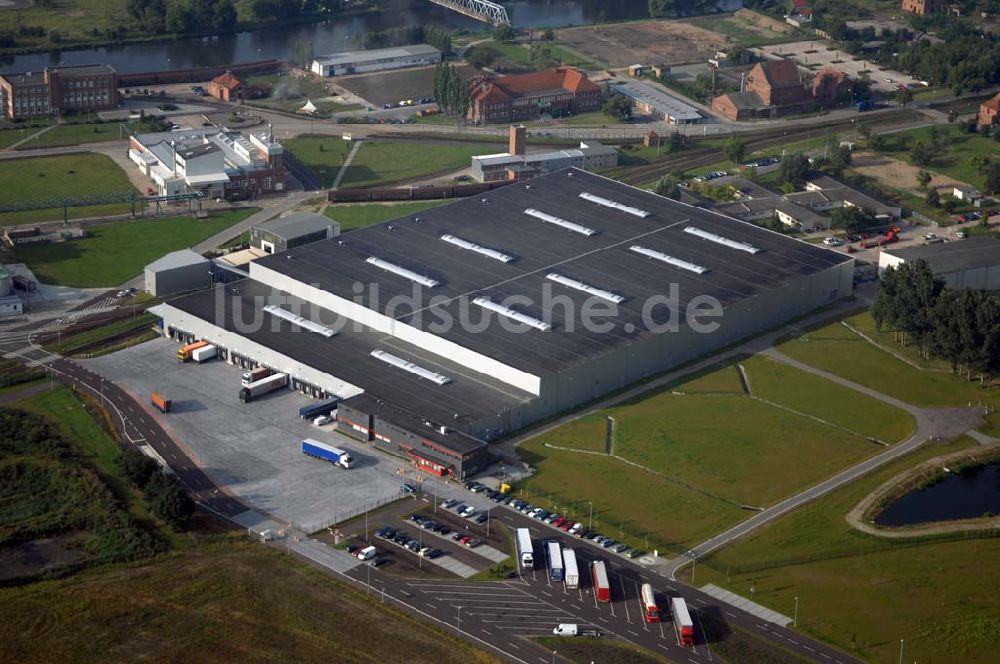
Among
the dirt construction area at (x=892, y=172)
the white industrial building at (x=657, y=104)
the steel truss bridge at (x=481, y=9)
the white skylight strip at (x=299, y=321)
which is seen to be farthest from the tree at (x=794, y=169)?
the steel truss bridge at (x=481, y=9)

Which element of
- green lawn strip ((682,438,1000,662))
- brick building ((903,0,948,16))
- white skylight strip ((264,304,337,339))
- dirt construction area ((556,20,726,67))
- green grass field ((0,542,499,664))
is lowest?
green grass field ((0,542,499,664))

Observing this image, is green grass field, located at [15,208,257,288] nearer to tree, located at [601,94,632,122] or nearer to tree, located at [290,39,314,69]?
tree, located at [601,94,632,122]

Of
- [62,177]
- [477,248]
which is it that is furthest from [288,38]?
[477,248]

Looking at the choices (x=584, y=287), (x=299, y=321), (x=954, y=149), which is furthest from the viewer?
(x=954, y=149)

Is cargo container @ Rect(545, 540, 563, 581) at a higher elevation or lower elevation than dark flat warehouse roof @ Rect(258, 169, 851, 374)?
lower

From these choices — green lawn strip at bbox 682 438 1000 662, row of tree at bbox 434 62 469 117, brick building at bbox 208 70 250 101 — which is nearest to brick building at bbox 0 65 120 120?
brick building at bbox 208 70 250 101

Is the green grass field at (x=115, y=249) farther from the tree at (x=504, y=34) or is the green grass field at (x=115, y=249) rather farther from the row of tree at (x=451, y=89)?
the tree at (x=504, y=34)

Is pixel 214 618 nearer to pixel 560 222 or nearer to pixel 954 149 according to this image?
pixel 560 222
